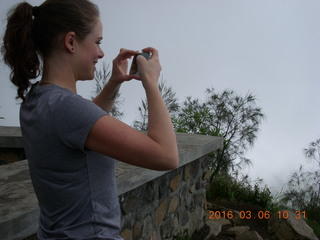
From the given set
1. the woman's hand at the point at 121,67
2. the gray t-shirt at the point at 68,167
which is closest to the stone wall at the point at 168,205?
the woman's hand at the point at 121,67

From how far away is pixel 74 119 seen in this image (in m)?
0.96

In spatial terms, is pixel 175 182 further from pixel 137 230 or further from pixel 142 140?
pixel 142 140

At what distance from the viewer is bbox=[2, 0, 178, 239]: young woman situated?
971mm

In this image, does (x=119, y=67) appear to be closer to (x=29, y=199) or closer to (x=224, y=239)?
(x=29, y=199)

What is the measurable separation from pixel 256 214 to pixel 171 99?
3.47 metres

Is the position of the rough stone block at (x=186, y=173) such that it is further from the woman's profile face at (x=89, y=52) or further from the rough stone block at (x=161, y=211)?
the woman's profile face at (x=89, y=52)

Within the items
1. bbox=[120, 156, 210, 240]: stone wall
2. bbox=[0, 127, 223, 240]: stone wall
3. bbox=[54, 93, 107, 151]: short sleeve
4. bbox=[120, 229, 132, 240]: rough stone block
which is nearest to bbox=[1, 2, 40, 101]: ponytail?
bbox=[54, 93, 107, 151]: short sleeve

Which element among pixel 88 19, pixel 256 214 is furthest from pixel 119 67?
pixel 256 214

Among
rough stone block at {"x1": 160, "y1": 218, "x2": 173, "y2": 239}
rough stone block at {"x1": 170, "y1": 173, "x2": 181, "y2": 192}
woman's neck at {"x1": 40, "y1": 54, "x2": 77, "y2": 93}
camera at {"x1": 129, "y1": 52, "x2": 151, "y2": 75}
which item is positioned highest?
camera at {"x1": 129, "y1": 52, "x2": 151, "y2": 75}

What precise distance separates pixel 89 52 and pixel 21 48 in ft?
0.65

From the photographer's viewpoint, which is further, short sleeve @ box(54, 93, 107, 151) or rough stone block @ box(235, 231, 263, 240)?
rough stone block @ box(235, 231, 263, 240)

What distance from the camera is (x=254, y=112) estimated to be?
862 cm

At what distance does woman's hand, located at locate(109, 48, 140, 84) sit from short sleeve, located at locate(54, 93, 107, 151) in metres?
0.42

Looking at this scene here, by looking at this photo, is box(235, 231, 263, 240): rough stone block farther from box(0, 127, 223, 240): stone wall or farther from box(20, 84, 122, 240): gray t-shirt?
box(20, 84, 122, 240): gray t-shirt
